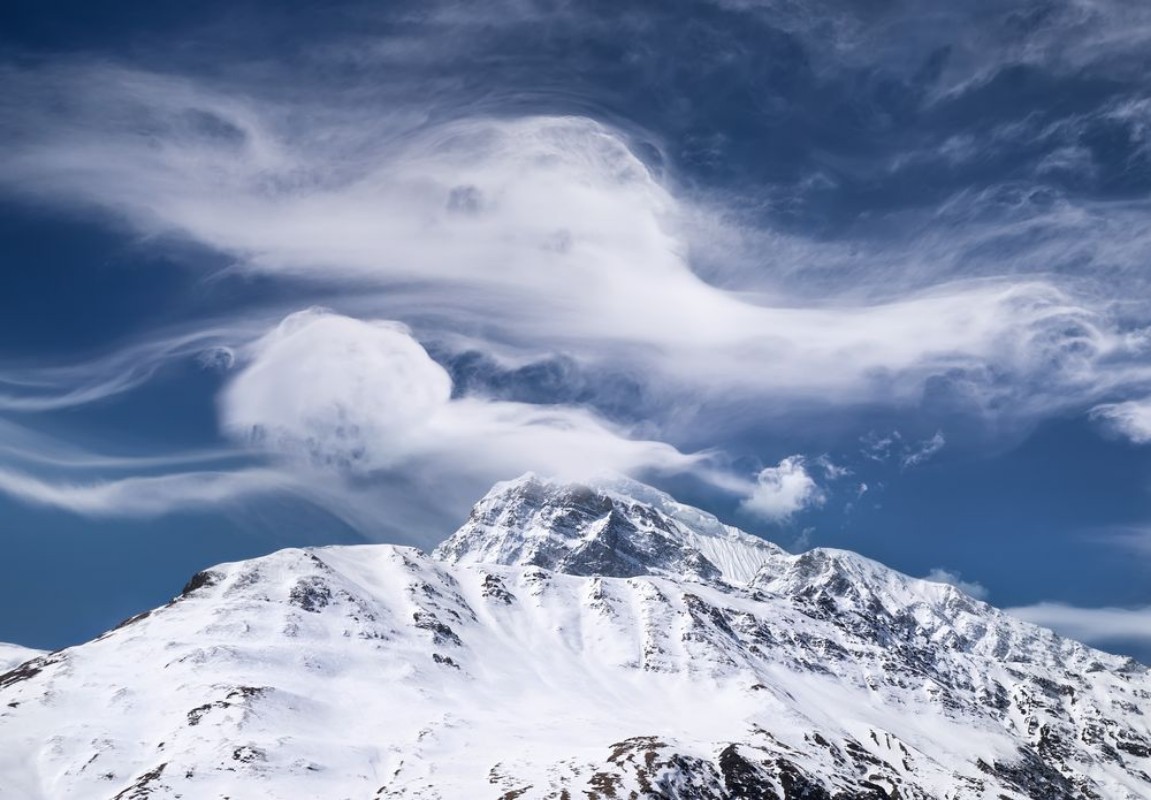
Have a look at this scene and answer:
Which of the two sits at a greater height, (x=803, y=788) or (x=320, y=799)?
(x=803, y=788)

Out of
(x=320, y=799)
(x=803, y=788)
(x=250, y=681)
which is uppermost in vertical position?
(x=250, y=681)

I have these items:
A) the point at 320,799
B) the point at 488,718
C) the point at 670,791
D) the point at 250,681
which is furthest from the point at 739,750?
the point at 250,681

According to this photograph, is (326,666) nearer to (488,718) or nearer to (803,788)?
(488,718)

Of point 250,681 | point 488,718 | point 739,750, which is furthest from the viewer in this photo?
point 488,718

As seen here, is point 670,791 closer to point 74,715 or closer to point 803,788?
point 803,788

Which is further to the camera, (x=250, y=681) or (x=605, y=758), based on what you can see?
(x=250, y=681)

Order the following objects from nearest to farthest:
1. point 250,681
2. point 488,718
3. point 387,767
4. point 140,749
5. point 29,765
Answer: point 29,765
point 140,749
point 387,767
point 250,681
point 488,718

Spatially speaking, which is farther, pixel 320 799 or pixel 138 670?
pixel 138 670

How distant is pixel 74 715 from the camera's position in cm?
15200

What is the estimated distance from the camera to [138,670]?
174375 mm

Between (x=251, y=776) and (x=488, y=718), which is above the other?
(x=488, y=718)

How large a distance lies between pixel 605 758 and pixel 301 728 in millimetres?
57454

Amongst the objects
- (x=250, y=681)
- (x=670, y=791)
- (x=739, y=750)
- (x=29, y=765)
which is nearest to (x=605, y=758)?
(x=670, y=791)

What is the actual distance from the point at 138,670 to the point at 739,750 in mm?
120551
